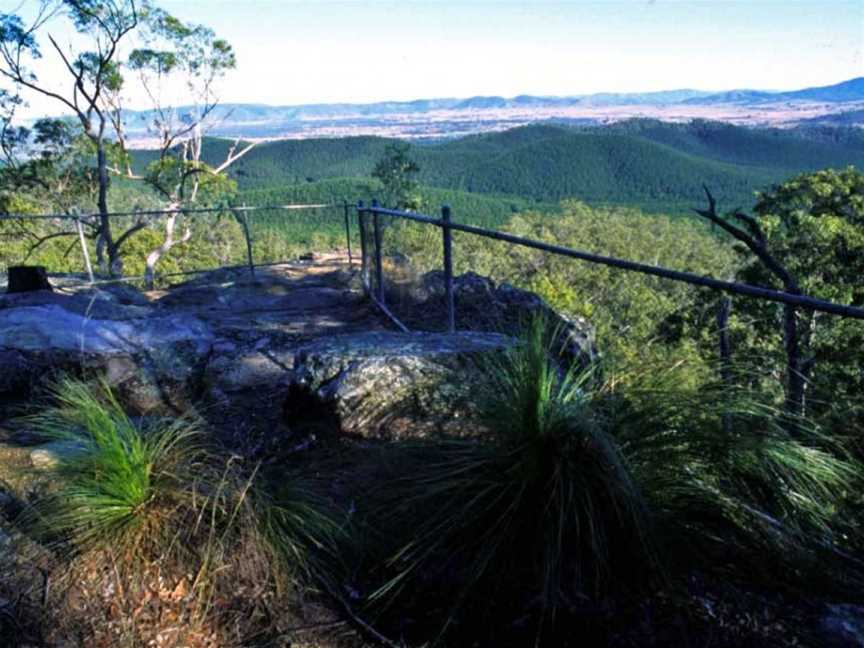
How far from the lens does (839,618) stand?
5.79ft

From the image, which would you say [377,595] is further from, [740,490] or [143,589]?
[740,490]

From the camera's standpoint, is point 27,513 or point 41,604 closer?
point 41,604

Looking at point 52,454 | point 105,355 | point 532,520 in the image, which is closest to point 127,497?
point 52,454

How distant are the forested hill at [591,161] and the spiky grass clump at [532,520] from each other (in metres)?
130

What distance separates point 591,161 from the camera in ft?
516

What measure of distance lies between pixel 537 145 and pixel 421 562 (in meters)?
171

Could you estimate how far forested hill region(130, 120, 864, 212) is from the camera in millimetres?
136125

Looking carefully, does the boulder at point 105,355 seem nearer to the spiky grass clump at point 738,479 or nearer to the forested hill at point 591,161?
the spiky grass clump at point 738,479

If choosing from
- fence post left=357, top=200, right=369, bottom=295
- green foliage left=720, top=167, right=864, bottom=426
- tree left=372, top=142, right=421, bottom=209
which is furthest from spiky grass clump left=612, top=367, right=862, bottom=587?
tree left=372, top=142, right=421, bottom=209

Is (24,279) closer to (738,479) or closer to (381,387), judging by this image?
(381,387)

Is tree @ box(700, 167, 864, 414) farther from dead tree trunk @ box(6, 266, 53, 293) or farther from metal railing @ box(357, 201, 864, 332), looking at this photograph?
dead tree trunk @ box(6, 266, 53, 293)

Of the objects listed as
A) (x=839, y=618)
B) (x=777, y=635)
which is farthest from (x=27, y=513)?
(x=839, y=618)

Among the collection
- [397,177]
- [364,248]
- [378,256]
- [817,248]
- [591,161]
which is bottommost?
[591,161]

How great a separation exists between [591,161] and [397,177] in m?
127
